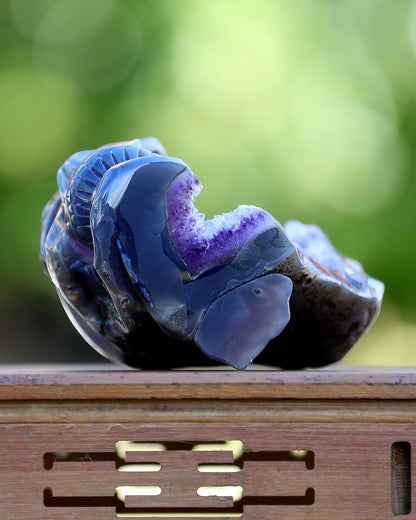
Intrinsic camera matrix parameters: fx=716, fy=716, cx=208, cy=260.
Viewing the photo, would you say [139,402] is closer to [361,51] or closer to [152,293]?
[152,293]

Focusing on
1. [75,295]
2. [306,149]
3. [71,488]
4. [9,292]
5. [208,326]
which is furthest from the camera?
[9,292]

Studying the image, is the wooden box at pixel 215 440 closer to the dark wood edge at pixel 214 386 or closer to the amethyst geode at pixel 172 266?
the dark wood edge at pixel 214 386

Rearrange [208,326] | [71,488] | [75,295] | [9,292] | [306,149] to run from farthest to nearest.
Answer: [9,292], [306,149], [75,295], [208,326], [71,488]

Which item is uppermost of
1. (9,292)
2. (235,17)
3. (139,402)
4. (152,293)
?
(235,17)

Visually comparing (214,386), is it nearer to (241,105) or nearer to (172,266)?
(172,266)

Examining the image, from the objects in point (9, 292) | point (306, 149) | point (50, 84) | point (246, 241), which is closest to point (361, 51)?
point (306, 149)

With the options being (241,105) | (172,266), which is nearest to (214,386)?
(172,266)

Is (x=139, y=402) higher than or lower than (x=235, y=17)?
lower
